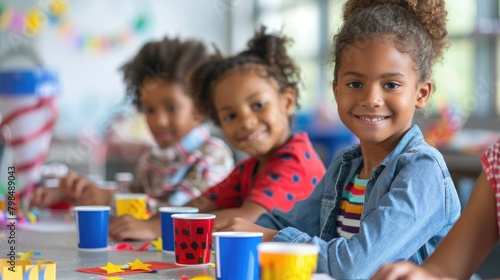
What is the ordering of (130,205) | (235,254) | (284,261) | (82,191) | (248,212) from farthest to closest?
(82,191) < (130,205) < (248,212) < (235,254) < (284,261)

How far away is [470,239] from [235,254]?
0.31m

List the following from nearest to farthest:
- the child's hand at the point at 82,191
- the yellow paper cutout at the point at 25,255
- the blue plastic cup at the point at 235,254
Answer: the blue plastic cup at the point at 235,254, the yellow paper cutout at the point at 25,255, the child's hand at the point at 82,191

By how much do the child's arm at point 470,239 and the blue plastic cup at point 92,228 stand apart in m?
0.65

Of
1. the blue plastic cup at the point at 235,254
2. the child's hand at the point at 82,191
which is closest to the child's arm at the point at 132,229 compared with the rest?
the child's hand at the point at 82,191

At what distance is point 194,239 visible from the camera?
3.77 feet

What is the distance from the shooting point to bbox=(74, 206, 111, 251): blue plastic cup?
53.7 inches

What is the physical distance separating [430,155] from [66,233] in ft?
2.79

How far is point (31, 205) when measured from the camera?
210cm

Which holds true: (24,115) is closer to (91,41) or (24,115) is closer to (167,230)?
(167,230)

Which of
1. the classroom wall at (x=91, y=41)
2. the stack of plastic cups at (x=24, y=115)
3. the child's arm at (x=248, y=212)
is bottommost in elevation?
the child's arm at (x=248, y=212)

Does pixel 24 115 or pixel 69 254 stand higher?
pixel 24 115

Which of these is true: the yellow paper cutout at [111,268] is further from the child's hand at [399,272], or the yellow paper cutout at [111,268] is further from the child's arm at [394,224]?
the child's hand at [399,272]

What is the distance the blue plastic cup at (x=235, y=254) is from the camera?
953 millimetres

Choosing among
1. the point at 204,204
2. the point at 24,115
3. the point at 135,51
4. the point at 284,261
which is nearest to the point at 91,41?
the point at 135,51
